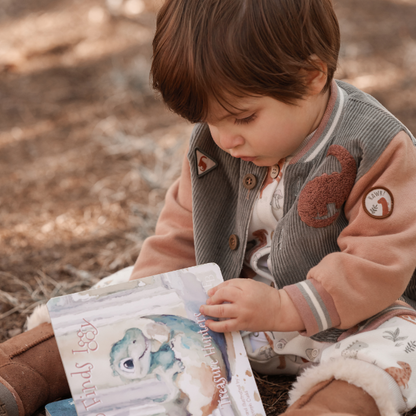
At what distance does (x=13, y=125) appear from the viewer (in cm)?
299

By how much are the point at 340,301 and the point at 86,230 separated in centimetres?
137

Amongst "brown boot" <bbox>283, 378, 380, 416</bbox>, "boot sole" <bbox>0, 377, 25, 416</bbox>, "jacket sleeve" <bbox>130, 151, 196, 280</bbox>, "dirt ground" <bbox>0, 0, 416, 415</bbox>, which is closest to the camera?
"brown boot" <bbox>283, 378, 380, 416</bbox>

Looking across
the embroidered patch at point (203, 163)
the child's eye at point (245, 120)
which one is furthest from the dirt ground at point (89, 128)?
the child's eye at point (245, 120)

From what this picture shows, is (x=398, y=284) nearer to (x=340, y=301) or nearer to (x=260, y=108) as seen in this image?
(x=340, y=301)

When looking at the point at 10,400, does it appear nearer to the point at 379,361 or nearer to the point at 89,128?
the point at 379,361

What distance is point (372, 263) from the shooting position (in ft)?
3.50

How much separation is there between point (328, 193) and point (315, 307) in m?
0.25

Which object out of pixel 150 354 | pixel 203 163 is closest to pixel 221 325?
pixel 150 354

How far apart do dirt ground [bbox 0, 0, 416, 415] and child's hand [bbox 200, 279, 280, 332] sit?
31 centimetres

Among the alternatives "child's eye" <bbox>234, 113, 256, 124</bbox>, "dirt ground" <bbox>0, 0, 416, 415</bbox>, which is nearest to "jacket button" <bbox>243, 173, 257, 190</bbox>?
"child's eye" <bbox>234, 113, 256, 124</bbox>

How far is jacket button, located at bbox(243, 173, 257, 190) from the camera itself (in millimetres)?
1325

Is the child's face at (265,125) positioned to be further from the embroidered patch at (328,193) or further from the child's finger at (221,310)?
the child's finger at (221,310)

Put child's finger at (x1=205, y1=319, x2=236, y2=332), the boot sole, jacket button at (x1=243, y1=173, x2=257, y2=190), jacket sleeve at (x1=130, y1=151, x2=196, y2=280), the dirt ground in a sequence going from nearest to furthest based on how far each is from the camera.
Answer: child's finger at (x1=205, y1=319, x2=236, y2=332) < the boot sole < jacket button at (x1=243, y1=173, x2=257, y2=190) < jacket sleeve at (x1=130, y1=151, x2=196, y2=280) < the dirt ground

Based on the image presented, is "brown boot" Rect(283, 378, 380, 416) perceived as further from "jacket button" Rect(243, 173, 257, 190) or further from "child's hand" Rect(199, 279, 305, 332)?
"jacket button" Rect(243, 173, 257, 190)
